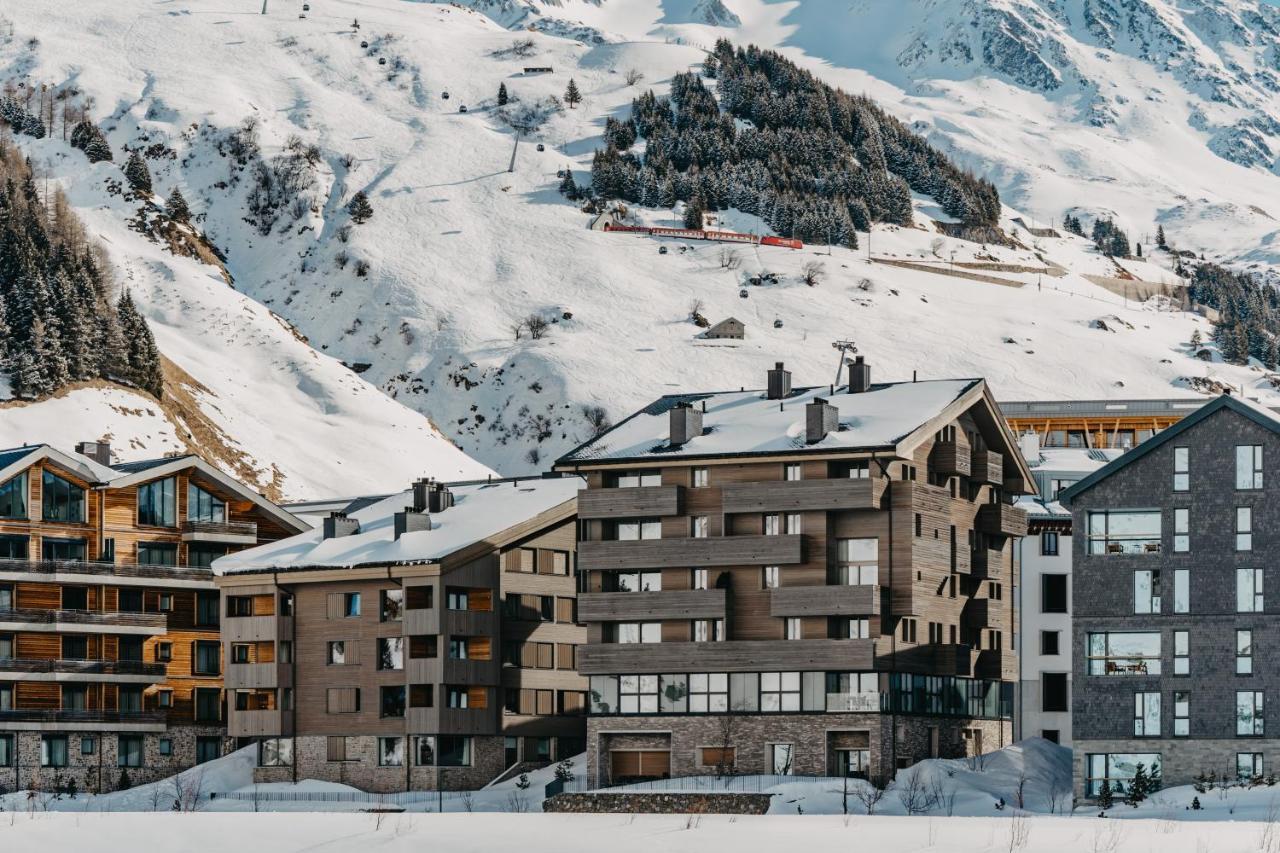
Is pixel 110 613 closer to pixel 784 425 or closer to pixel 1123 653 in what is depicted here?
pixel 784 425

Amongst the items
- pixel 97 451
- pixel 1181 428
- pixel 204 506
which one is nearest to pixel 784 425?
pixel 1181 428

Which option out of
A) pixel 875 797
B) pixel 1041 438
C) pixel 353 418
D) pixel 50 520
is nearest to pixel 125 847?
pixel 875 797

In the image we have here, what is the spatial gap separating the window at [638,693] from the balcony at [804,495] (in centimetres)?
796

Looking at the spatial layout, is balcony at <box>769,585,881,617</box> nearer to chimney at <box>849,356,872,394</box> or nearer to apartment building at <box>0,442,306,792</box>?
chimney at <box>849,356,872,394</box>

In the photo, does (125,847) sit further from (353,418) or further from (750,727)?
(353,418)

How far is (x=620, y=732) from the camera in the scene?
313ft

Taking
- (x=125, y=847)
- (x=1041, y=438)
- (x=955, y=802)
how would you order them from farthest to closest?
(x=1041, y=438)
(x=955, y=802)
(x=125, y=847)

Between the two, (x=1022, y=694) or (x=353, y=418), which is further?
(x=353, y=418)

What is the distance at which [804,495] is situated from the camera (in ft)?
305

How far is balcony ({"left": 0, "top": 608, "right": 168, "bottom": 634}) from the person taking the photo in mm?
103500

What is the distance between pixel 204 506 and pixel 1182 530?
4825 cm

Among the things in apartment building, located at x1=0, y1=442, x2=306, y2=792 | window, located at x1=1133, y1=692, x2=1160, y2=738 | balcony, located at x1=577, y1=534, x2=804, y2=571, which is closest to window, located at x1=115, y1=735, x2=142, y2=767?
apartment building, located at x1=0, y1=442, x2=306, y2=792

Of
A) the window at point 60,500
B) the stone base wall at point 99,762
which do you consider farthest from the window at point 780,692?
the window at point 60,500

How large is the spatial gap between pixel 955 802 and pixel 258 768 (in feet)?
108
